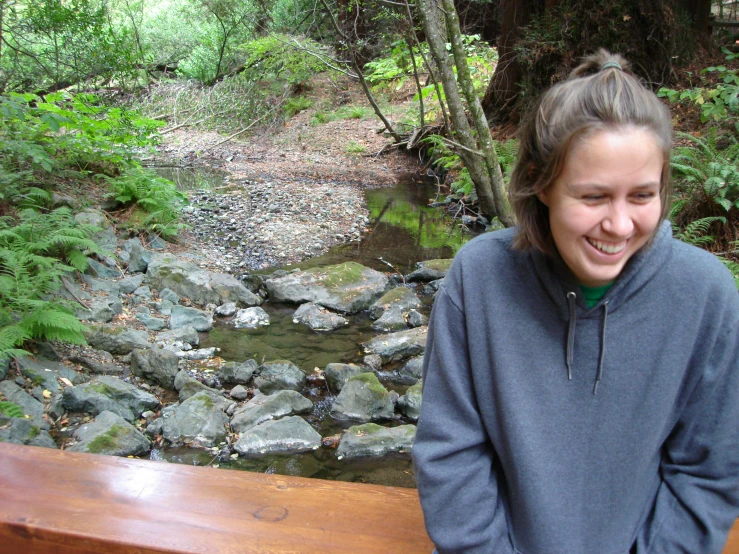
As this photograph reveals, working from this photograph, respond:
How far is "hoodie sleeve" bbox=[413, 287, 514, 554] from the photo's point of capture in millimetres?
1310

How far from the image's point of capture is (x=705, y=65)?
9297 millimetres

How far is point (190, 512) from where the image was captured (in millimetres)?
1536

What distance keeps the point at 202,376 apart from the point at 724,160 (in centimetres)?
537

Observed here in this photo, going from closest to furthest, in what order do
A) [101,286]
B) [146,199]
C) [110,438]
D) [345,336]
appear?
[110,438], [345,336], [101,286], [146,199]

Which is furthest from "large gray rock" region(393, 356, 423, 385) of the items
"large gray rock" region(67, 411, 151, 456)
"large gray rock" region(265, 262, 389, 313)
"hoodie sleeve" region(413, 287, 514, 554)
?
"hoodie sleeve" region(413, 287, 514, 554)

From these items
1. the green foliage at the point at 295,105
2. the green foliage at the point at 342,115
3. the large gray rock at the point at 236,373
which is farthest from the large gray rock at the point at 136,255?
the green foliage at the point at 295,105

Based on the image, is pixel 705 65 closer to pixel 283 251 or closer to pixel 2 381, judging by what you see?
pixel 283 251

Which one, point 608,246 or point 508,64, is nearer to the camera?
point 608,246

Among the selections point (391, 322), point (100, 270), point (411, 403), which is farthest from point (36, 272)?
point (411, 403)

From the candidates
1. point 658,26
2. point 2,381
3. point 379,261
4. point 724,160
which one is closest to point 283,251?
point 379,261

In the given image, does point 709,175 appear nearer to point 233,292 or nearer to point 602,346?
point 233,292

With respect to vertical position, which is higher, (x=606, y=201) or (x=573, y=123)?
(x=573, y=123)

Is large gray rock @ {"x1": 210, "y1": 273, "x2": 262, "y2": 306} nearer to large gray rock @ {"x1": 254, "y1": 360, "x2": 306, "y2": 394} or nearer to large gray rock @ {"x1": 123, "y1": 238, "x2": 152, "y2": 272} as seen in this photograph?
large gray rock @ {"x1": 123, "y1": 238, "x2": 152, "y2": 272}

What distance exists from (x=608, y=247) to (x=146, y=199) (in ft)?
24.0
